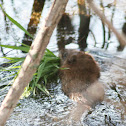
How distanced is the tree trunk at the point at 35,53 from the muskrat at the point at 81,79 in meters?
1.39

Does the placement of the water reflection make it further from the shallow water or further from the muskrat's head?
the muskrat's head

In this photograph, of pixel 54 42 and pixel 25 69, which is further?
pixel 54 42

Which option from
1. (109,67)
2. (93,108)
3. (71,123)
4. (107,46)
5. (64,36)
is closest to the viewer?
(71,123)

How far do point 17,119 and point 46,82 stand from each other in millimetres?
845

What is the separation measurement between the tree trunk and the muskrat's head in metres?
1.64

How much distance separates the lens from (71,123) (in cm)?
216

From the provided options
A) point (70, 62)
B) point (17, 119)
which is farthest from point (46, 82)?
point (17, 119)

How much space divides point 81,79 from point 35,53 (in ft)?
5.20

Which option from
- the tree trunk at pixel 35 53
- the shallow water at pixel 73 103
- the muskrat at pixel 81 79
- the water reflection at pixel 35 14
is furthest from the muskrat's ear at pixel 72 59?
the tree trunk at pixel 35 53

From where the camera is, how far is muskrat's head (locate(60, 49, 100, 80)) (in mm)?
2768

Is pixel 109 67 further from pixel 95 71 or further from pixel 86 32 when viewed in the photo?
pixel 86 32

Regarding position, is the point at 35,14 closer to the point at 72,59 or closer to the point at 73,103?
the point at 72,59

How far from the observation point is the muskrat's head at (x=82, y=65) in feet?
9.08

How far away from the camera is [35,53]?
109 cm
